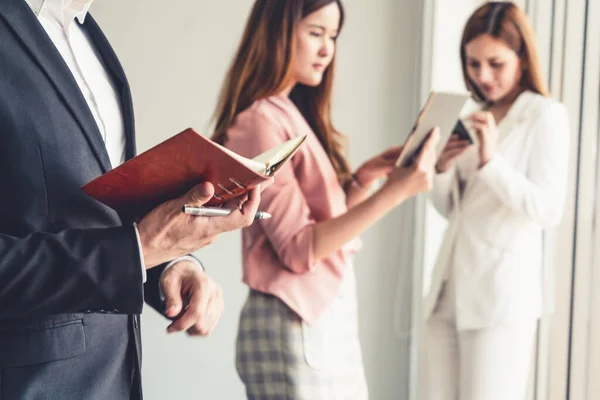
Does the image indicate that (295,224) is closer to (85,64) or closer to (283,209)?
(283,209)

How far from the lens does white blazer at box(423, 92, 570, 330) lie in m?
1.75

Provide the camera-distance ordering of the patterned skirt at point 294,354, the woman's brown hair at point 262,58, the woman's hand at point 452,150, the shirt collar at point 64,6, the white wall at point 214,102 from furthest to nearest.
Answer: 1. the white wall at point 214,102
2. the woman's hand at point 452,150
3. the woman's brown hair at point 262,58
4. the patterned skirt at point 294,354
5. the shirt collar at point 64,6

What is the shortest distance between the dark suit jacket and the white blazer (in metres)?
1.18

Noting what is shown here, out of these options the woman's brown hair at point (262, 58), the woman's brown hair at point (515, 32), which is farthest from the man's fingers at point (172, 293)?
the woman's brown hair at point (515, 32)

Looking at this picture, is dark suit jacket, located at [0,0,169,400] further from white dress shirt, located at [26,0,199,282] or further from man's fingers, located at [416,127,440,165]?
man's fingers, located at [416,127,440,165]

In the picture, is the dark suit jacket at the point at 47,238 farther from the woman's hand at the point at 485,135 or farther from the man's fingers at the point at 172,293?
the woman's hand at the point at 485,135

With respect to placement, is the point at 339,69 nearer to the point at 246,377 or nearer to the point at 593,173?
the point at 593,173

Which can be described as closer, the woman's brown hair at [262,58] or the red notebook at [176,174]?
the red notebook at [176,174]

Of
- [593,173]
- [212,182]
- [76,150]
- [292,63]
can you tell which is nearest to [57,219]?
[76,150]

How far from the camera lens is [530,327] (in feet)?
5.87

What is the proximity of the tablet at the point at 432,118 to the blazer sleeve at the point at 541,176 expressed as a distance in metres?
0.20

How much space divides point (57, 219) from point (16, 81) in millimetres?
162

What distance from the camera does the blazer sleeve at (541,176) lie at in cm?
174

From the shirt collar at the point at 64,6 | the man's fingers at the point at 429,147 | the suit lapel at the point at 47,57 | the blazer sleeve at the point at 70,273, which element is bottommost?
the blazer sleeve at the point at 70,273
